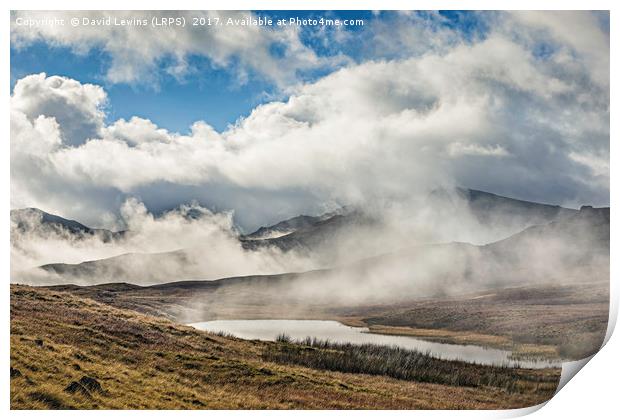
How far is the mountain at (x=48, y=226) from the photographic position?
14.6 m

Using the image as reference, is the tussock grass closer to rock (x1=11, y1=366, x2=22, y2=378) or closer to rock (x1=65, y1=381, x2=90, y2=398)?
rock (x1=65, y1=381, x2=90, y2=398)

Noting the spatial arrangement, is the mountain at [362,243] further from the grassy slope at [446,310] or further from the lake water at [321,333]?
the lake water at [321,333]

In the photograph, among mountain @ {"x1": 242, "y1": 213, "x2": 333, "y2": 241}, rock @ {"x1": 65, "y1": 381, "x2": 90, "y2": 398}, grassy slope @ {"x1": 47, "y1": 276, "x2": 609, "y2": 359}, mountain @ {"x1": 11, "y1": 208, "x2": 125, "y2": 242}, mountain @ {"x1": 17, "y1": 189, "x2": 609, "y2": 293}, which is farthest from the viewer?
mountain @ {"x1": 242, "y1": 213, "x2": 333, "y2": 241}

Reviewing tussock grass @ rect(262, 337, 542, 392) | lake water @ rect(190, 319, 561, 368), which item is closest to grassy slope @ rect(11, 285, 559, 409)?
tussock grass @ rect(262, 337, 542, 392)

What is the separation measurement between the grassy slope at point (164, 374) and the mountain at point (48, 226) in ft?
5.44

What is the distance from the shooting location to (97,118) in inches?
601

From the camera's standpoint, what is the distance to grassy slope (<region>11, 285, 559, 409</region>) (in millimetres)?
13406

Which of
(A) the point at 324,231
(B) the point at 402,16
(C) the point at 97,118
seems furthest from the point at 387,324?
(C) the point at 97,118

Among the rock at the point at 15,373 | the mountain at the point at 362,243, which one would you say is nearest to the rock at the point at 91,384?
the rock at the point at 15,373

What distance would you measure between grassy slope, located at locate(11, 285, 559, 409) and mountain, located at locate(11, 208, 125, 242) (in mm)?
1659

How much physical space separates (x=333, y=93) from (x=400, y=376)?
873cm

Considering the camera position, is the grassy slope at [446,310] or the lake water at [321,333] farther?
the lake water at [321,333]

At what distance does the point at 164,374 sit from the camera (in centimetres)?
1453
